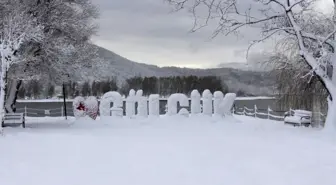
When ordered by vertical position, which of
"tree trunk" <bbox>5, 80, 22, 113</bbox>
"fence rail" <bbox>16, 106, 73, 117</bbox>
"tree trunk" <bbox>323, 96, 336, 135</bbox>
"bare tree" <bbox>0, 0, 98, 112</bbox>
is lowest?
"fence rail" <bbox>16, 106, 73, 117</bbox>

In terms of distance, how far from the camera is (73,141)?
40.9ft

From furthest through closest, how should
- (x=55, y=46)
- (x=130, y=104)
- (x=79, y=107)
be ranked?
(x=79, y=107) < (x=130, y=104) < (x=55, y=46)

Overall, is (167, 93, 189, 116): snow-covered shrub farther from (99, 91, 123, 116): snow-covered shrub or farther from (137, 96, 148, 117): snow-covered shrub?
(99, 91, 123, 116): snow-covered shrub

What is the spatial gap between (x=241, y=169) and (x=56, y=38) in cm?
1529

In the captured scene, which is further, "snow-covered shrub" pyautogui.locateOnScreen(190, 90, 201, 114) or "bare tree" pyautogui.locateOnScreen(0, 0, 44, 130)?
"snow-covered shrub" pyautogui.locateOnScreen(190, 90, 201, 114)

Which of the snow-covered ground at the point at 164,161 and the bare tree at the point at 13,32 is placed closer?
the snow-covered ground at the point at 164,161

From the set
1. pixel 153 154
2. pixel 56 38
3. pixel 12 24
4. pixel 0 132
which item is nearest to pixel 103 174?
pixel 153 154

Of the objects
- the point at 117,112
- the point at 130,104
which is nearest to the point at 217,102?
the point at 130,104

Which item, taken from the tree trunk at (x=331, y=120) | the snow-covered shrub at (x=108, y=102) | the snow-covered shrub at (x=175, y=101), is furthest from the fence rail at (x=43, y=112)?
the tree trunk at (x=331, y=120)

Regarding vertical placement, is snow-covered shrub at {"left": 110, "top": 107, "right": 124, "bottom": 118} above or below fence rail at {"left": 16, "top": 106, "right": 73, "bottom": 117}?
above

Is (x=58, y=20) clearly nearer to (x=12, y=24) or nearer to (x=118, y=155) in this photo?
(x=12, y=24)

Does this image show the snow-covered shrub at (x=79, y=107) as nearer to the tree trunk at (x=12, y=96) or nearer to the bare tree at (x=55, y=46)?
the bare tree at (x=55, y=46)

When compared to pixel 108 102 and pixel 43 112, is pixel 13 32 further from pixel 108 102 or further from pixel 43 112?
pixel 43 112

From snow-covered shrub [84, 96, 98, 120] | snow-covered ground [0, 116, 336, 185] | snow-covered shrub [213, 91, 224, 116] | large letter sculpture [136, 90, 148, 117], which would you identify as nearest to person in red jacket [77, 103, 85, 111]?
snow-covered shrub [84, 96, 98, 120]
